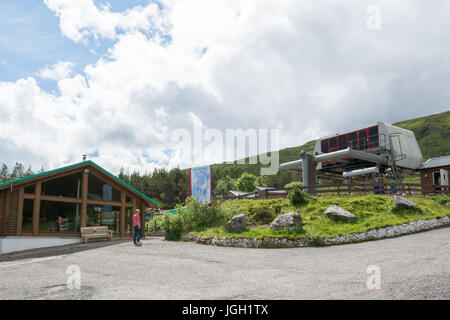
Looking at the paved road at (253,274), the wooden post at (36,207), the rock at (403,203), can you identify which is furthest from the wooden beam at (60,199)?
the rock at (403,203)

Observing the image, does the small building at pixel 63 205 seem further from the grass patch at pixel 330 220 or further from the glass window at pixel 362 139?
the glass window at pixel 362 139

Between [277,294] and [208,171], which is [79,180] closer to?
[208,171]

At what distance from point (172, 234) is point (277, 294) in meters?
14.1

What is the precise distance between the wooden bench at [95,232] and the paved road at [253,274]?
7715mm

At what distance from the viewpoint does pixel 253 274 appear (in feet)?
28.8

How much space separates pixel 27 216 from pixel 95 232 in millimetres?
4144

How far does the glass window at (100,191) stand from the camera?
21406 millimetres

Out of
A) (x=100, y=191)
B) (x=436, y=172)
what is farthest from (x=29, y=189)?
(x=436, y=172)

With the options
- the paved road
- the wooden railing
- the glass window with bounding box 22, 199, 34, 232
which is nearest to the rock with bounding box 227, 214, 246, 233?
the paved road

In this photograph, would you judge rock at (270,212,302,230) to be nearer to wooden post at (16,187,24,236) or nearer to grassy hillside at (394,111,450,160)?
wooden post at (16,187,24,236)

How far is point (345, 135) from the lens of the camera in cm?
2975

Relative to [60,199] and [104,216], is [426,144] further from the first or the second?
[60,199]

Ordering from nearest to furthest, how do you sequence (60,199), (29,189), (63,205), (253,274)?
(253,274) → (29,189) → (60,199) → (63,205)
